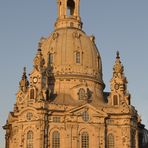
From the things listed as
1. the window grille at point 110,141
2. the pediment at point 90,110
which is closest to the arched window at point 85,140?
the pediment at point 90,110

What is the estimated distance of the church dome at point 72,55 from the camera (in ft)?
324

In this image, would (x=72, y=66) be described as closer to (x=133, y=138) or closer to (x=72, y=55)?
(x=72, y=55)

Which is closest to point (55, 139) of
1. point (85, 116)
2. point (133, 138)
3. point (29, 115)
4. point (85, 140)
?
point (85, 140)

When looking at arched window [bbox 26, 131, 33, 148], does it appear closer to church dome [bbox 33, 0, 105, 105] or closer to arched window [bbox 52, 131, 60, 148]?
arched window [bbox 52, 131, 60, 148]

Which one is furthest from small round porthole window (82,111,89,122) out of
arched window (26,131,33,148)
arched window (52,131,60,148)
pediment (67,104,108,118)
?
arched window (26,131,33,148)

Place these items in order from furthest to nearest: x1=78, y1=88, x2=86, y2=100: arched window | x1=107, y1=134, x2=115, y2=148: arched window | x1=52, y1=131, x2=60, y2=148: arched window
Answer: x1=78, y1=88, x2=86, y2=100: arched window, x1=107, y1=134, x2=115, y2=148: arched window, x1=52, y1=131, x2=60, y2=148: arched window

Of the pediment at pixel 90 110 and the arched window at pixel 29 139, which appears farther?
the pediment at pixel 90 110

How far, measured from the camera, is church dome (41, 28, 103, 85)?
98625 millimetres

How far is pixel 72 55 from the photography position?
99500 millimetres


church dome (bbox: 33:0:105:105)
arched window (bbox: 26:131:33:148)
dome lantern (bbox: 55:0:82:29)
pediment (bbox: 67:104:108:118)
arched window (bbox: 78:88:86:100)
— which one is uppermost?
dome lantern (bbox: 55:0:82:29)

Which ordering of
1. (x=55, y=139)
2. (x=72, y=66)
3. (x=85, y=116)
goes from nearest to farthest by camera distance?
(x=55, y=139), (x=85, y=116), (x=72, y=66)

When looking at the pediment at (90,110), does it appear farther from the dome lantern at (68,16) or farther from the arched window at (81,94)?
the dome lantern at (68,16)

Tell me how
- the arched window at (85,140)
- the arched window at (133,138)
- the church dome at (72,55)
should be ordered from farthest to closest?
the church dome at (72,55)
the arched window at (133,138)
the arched window at (85,140)

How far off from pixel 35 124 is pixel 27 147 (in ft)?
13.9
